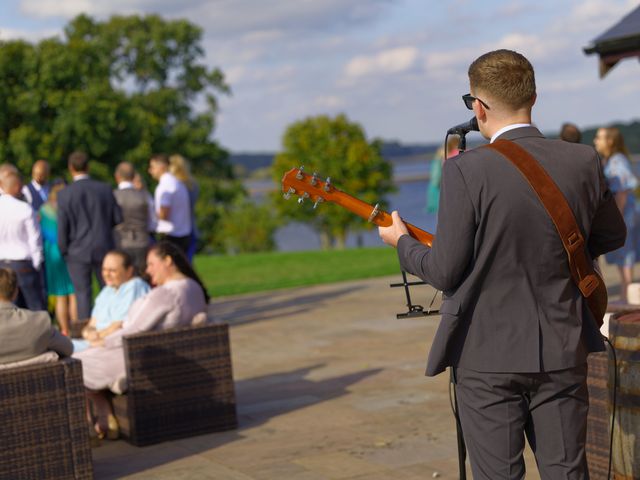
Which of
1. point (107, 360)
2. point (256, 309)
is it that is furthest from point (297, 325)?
point (107, 360)

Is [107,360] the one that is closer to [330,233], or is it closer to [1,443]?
[1,443]

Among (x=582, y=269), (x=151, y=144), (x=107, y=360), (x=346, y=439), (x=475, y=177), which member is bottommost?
(x=346, y=439)

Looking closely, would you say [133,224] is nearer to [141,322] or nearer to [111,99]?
[141,322]

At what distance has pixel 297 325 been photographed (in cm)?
1163

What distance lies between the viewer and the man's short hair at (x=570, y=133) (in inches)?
372

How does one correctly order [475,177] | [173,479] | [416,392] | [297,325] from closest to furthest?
[475,177] → [173,479] → [416,392] → [297,325]

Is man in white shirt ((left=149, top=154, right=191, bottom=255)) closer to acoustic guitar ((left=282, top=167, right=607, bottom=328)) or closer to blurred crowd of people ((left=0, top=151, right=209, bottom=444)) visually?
blurred crowd of people ((left=0, top=151, right=209, bottom=444))

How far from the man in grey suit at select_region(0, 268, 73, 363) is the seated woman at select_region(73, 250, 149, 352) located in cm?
165

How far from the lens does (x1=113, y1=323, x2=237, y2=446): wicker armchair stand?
21.6 ft

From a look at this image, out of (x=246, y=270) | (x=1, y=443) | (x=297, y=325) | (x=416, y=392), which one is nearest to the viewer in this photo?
(x=1, y=443)

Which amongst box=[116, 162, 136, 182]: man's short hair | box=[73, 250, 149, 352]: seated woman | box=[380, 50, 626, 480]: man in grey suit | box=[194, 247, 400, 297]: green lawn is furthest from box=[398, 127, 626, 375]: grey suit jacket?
box=[194, 247, 400, 297]: green lawn

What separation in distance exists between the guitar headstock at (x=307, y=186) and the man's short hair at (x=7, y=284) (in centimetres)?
256

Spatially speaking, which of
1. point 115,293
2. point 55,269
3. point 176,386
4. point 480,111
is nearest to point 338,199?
point 480,111

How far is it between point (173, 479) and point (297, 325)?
19.4ft
